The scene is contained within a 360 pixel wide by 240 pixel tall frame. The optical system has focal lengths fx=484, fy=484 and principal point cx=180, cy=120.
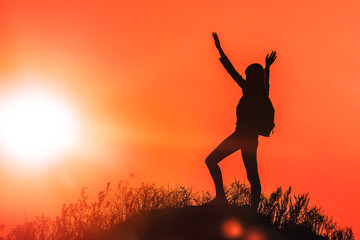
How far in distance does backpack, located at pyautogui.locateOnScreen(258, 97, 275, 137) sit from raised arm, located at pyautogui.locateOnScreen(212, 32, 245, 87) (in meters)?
0.58

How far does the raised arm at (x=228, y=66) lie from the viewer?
931cm

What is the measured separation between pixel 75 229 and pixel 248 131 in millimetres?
4182

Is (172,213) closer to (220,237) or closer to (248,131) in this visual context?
(220,237)

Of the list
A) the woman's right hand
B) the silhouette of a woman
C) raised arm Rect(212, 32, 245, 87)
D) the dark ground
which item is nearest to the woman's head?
the silhouette of a woman

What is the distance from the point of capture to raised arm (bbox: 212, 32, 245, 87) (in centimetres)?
931

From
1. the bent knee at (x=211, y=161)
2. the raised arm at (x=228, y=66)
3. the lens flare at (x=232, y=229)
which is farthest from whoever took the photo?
the bent knee at (x=211, y=161)

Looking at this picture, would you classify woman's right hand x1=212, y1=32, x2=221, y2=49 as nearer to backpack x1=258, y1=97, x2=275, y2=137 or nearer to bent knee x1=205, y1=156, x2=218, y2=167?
backpack x1=258, y1=97, x2=275, y2=137

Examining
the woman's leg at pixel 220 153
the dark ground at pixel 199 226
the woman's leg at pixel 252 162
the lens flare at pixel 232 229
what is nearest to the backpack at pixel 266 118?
the woman's leg at pixel 252 162

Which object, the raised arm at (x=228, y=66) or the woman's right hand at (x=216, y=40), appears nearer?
the raised arm at (x=228, y=66)

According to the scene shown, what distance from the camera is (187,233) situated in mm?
9055

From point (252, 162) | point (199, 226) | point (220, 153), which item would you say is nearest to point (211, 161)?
point (220, 153)

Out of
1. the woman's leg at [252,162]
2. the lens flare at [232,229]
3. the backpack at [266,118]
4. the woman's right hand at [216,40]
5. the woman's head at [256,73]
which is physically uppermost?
the woman's right hand at [216,40]

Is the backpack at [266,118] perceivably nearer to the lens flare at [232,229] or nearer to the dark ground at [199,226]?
the dark ground at [199,226]

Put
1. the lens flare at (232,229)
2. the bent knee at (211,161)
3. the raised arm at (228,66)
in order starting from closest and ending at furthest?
the lens flare at (232,229)
the raised arm at (228,66)
the bent knee at (211,161)
